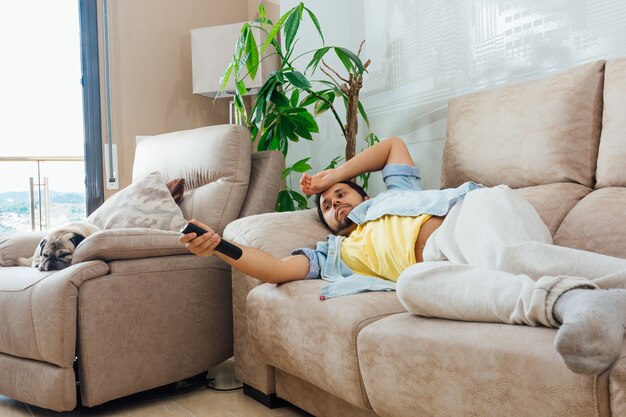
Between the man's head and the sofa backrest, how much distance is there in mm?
355

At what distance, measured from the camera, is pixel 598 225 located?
1501mm

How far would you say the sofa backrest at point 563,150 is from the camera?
1546 mm

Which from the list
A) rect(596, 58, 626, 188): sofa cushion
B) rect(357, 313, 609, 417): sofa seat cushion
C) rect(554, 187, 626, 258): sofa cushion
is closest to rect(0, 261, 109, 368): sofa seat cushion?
rect(357, 313, 609, 417): sofa seat cushion

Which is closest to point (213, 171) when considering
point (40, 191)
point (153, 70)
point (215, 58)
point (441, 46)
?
point (441, 46)

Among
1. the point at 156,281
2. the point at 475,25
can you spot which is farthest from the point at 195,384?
the point at 475,25

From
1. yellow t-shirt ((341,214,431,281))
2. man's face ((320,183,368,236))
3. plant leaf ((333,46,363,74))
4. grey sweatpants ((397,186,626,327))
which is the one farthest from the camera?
plant leaf ((333,46,363,74))

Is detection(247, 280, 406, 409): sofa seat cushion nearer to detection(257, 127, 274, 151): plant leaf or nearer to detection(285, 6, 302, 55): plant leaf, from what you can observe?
detection(257, 127, 274, 151): plant leaf

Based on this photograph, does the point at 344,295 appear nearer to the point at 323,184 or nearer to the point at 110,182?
the point at 323,184

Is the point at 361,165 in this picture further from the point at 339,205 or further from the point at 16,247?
the point at 16,247

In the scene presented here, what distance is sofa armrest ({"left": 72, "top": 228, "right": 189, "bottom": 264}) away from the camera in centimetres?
185

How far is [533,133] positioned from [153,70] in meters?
2.63

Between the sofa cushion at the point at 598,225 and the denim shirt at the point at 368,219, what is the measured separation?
0.94 feet

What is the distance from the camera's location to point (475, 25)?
7.79 feet

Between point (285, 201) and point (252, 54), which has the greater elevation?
point (252, 54)
